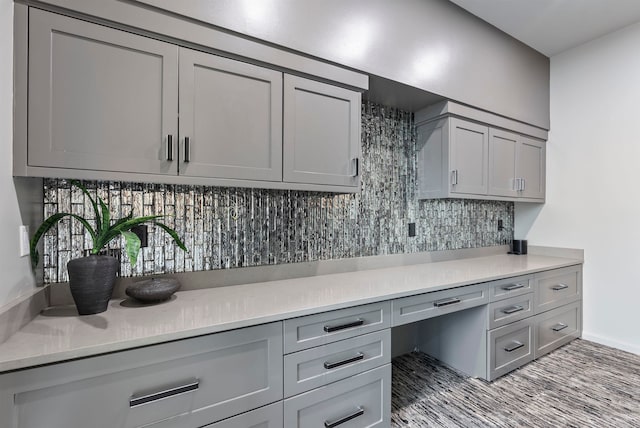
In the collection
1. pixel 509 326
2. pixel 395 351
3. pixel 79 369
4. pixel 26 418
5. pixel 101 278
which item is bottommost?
pixel 395 351

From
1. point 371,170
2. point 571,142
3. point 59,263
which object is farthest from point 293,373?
point 571,142

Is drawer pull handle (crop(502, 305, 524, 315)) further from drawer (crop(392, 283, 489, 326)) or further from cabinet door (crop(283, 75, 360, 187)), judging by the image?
cabinet door (crop(283, 75, 360, 187))

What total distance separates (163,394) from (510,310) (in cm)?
231

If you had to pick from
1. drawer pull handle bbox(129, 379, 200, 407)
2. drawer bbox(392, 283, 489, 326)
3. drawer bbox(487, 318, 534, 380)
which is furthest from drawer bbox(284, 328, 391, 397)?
drawer bbox(487, 318, 534, 380)

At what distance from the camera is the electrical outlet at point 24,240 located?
1.19m

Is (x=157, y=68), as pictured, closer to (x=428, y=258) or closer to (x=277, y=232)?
(x=277, y=232)

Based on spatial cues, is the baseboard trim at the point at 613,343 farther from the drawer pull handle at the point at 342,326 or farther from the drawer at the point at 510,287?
the drawer pull handle at the point at 342,326

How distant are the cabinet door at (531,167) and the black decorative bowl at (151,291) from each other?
3081mm

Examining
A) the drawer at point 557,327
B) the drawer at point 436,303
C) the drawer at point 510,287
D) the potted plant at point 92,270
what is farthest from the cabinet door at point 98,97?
the drawer at point 557,327

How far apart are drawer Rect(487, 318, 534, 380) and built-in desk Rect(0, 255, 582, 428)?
1.0 inches

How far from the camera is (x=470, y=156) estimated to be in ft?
8.38

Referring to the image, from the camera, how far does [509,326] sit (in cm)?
229

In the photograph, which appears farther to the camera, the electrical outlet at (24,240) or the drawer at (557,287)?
the drawer at (557,287)

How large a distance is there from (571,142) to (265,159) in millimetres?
3169
